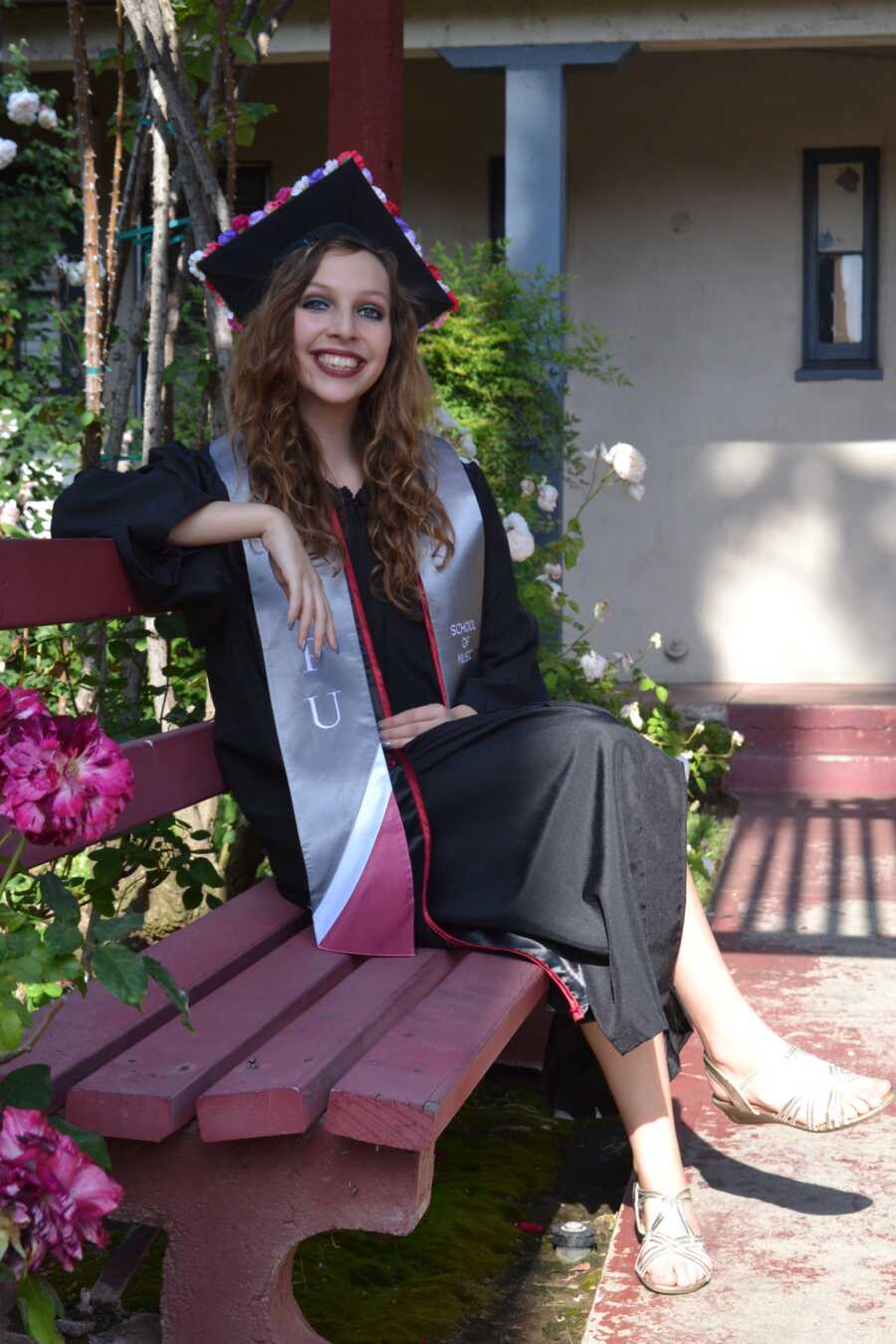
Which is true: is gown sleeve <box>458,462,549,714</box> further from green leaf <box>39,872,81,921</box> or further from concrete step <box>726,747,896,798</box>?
concrete step <box>726,747,896,798</box>

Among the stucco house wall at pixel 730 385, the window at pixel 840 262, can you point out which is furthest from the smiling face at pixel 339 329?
the window at pixel 840 262

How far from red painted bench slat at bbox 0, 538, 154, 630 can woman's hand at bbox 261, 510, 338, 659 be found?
0.71 ft

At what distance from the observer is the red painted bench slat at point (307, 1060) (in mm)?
1952

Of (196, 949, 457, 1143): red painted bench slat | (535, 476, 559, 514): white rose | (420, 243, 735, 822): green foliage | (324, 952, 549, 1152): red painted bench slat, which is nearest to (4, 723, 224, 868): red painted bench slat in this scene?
(196, 949, 457, 1143): red painted bench slat

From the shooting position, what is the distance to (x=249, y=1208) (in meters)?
2.04

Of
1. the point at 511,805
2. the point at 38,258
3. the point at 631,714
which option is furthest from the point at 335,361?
the point at 38,258

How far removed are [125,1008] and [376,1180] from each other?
1.57 feet

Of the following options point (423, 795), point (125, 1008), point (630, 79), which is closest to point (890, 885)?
point (423, 795)

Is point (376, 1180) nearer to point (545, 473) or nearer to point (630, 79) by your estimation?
point (545, 473)

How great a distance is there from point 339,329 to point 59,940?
162 cm

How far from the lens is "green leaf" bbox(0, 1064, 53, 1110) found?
5.79 ft

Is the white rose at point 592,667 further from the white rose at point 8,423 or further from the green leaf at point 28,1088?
the green leaf at point 28,1088

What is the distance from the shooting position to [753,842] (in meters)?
6.22

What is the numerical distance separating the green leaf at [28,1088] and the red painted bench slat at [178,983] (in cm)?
23
